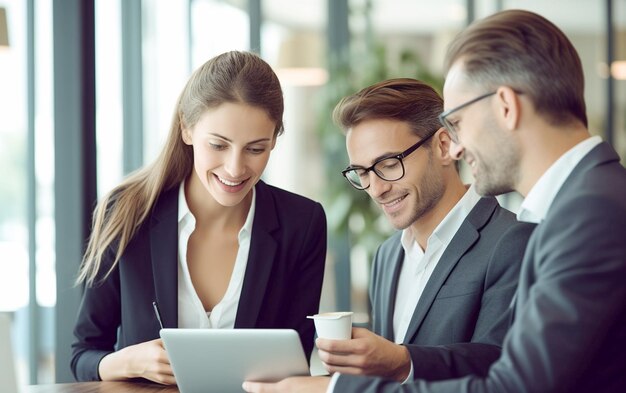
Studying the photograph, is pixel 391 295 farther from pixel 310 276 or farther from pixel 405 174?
pixel 405 174

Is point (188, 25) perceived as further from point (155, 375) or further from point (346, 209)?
point (155, 375)

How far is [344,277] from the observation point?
7312 mm

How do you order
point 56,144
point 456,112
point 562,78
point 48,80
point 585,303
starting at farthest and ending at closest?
point 48,80
point 56,144
point 456,112
point 562,78
point 585,303

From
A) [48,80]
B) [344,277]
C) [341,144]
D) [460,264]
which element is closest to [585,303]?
[460,264]

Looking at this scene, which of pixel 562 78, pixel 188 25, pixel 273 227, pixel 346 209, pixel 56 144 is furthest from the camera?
pixel 346 209

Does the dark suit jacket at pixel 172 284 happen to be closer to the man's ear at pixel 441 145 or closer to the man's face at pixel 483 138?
the man's ear at pixel 441 145

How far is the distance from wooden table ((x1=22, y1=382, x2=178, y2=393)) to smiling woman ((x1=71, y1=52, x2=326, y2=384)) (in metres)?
0.06

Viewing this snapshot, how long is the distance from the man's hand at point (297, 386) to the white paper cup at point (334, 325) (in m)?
0.10

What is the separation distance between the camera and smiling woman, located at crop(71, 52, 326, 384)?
8.16ft

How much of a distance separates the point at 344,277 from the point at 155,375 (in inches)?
202

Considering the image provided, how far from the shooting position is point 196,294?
2559 mm

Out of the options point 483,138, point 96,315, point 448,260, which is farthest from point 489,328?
point 96,315

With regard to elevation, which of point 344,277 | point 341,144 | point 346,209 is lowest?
point 344,277

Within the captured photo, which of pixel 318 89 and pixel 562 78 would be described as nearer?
pixel 562 78
